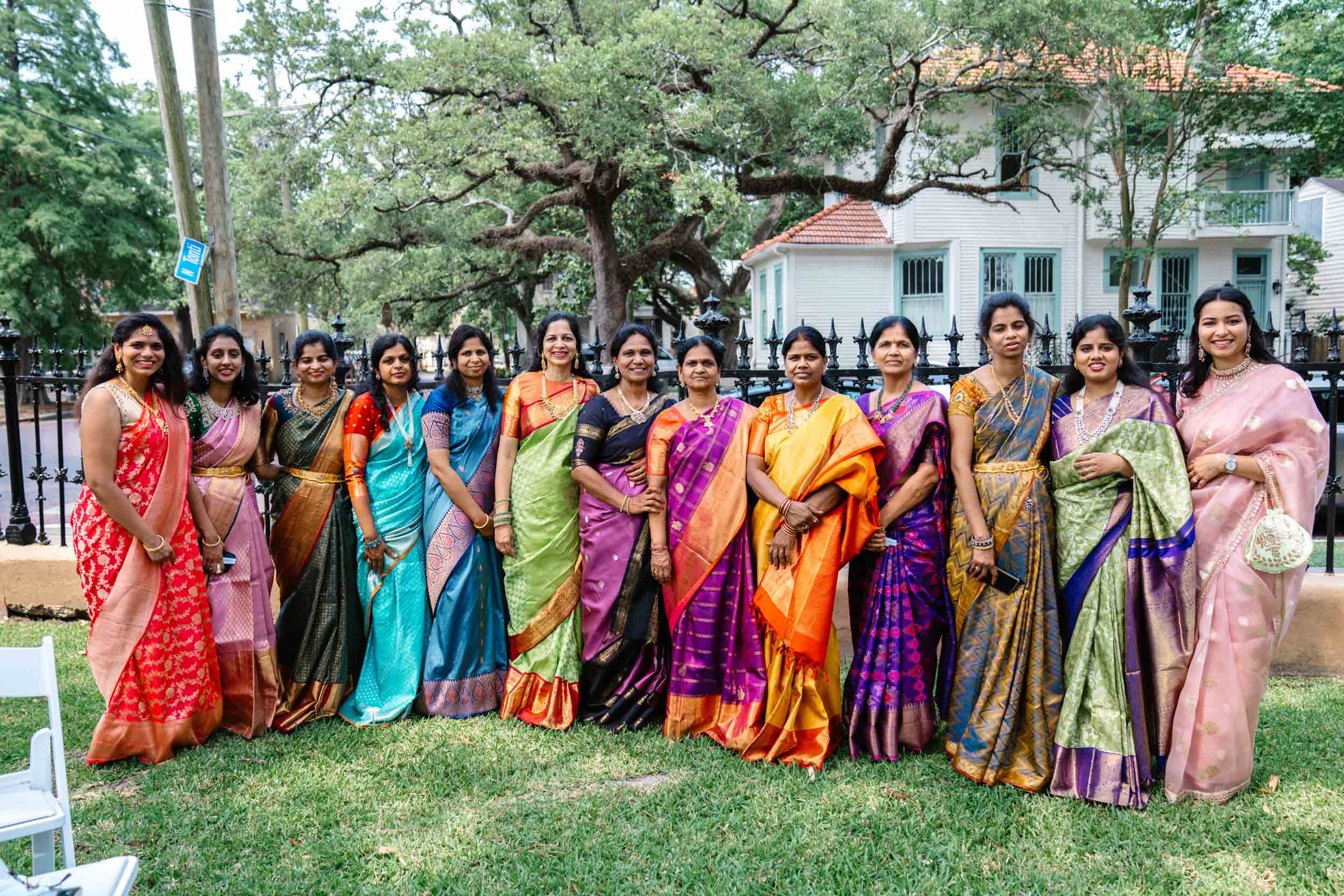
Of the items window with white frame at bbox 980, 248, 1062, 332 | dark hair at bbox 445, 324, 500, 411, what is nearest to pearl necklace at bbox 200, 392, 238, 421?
dark hair at bbox 445, 324, 500, 411

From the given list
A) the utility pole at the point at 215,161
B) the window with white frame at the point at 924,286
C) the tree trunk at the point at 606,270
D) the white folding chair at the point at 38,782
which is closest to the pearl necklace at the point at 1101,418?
the white folding chair at the point at 38,782

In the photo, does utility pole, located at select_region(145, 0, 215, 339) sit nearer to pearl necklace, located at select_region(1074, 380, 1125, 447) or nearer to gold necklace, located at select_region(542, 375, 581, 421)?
gold necklace, located at select_region(542, 375, 581, 421)

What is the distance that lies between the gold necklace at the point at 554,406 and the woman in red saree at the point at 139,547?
144 cm

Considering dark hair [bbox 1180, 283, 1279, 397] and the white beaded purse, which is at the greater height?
dark hair [bbox 1180, 283, 1279, 397]

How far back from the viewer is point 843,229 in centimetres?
1781

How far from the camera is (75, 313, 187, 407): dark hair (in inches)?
144

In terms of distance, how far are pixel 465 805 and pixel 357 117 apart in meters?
12.4

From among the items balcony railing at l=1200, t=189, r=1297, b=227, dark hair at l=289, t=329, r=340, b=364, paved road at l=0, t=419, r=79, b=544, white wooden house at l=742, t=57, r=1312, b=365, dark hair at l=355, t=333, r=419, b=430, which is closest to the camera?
dark hair at l=289, t=329, r=340, b=364

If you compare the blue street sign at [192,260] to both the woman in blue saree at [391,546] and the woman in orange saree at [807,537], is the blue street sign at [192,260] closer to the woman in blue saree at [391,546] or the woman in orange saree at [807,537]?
the woman in blue saree at [391,546]

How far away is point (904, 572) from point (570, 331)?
1.74m

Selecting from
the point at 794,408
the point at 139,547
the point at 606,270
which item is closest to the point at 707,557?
the point at 794,408

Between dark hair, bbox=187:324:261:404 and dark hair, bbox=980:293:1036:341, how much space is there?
2997mm

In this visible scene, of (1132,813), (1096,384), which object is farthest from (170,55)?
(1132,813)

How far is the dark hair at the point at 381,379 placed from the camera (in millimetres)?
4207
